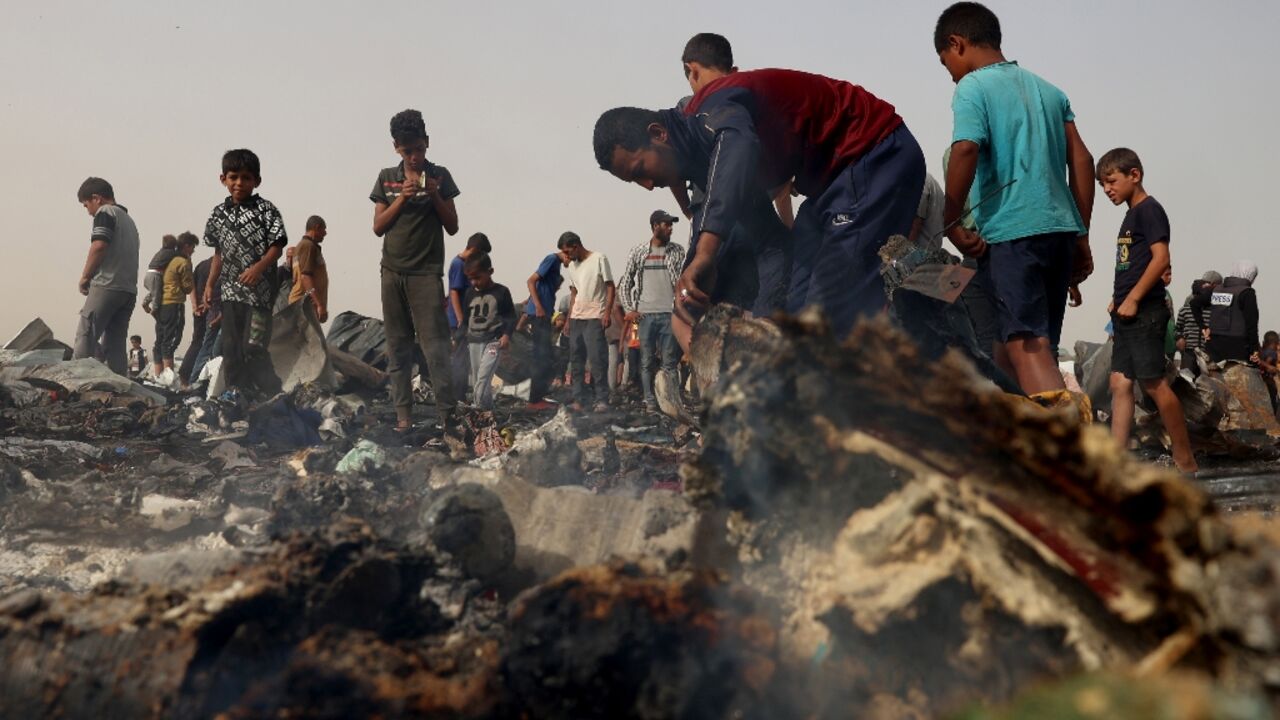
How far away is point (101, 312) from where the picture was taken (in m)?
8.44

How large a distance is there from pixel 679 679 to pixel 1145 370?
472 cm

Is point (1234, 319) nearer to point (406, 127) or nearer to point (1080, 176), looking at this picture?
point (1080, 176)

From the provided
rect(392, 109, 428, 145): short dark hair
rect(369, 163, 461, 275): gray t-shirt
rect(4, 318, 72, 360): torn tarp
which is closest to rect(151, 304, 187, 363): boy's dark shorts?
rect(4, 318, 72, 360): torn tarp

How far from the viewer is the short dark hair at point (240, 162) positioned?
6520mm

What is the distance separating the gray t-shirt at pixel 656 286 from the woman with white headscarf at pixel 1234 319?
5542 mm

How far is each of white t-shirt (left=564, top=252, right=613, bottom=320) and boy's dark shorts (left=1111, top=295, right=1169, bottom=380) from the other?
5788 millimetres

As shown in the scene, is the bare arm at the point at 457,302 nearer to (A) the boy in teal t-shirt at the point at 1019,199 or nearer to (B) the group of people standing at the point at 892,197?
(B) the group of people standing at the point at 892,197

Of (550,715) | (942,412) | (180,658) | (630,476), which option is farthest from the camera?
(630,476)

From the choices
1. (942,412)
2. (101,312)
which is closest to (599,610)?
(942,412)

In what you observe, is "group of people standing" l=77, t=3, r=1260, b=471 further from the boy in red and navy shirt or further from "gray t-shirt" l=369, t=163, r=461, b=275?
"gray t-shirt" l=369, t=163, r=461, b=275

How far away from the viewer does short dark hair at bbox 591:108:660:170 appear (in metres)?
3.75

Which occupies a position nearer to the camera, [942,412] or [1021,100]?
[942,412]

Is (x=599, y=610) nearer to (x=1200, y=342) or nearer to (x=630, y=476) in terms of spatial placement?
(x=630, y=476)

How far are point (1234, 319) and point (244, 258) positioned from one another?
913 cm
